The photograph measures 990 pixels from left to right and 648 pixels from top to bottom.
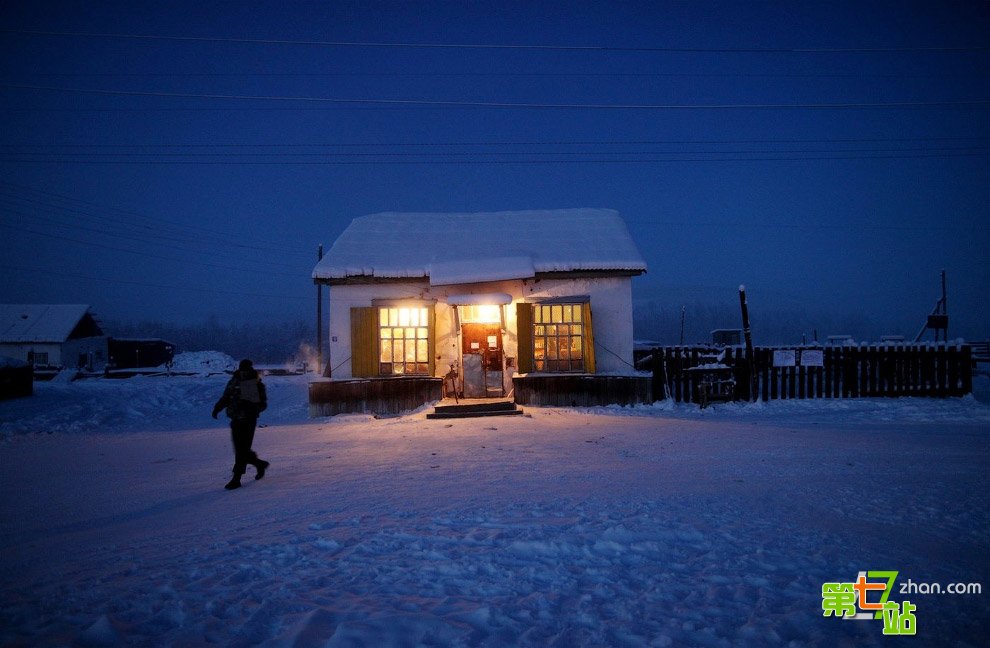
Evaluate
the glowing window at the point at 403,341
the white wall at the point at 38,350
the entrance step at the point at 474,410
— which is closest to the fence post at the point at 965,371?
the entrance step at the point at 474,410

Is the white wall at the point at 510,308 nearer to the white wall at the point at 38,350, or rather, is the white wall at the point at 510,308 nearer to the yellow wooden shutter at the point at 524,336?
the yellow wooden shutter at the point at 524,336

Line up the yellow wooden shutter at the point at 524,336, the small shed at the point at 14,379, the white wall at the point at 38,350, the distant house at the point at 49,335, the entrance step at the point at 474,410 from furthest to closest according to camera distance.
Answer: the distant house at the point at 49,335, the white wall at the point at 38,350, the small shed at the point at 14,379, the yellow wooden shutter at the point at 524,336, the entrance step at the point at 474,410

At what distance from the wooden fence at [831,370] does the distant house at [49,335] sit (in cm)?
4570

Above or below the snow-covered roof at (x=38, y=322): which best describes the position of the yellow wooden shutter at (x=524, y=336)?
below

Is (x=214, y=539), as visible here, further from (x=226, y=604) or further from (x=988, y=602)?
(x=988, y=602)

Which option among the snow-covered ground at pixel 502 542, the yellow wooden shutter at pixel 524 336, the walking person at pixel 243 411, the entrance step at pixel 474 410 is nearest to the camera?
the snow-covered ground at pixel 502 542

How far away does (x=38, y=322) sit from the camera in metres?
38.5

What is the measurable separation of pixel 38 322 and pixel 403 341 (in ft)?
143

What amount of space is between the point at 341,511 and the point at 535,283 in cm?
949

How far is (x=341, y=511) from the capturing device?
4.61 meters

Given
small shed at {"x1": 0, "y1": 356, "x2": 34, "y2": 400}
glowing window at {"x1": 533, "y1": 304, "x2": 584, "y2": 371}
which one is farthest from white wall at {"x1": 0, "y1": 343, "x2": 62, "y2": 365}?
glowing window at {"x1": 533, "y1": 304, "x2": 584, "y2": 371}

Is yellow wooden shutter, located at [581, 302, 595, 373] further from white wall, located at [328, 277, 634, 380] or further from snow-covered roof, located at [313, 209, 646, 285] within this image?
snow-covered roof, located at [313, 209, 646, 285]

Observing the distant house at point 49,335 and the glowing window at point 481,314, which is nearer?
the glowing window at point 481,314

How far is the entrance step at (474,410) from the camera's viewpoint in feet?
37.0
